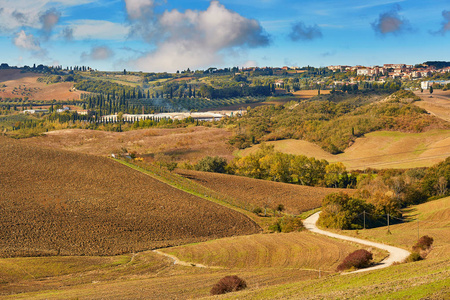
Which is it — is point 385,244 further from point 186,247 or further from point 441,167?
point 441,167

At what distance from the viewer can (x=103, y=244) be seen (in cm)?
5200

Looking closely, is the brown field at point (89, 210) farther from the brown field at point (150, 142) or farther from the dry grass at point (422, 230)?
the brown field at point (150, 142)

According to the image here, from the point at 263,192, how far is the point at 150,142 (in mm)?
75338

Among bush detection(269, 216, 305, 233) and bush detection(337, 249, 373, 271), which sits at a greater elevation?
bush detection(337, 249, 373, 271)

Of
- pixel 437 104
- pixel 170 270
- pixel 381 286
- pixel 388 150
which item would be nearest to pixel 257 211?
pixel 170 270

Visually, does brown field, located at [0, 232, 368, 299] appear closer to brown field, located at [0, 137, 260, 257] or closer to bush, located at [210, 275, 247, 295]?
bush, located at [210, 275, 247, 295]

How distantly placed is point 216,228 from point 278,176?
4395cm

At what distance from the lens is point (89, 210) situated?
205ft

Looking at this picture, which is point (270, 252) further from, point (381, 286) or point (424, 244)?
point (381, 286)

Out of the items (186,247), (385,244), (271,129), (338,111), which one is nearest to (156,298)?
(186,247)

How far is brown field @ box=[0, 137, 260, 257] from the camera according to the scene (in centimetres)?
5147

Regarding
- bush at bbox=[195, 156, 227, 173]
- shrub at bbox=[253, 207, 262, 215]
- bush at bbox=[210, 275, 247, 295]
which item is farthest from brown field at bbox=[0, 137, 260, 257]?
bush at bbox=[195, 156, 227, 173]

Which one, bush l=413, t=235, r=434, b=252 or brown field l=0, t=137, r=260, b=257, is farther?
brown field l=0, t=137, r=260, b=257

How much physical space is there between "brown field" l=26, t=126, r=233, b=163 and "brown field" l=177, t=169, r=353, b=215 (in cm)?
3675
